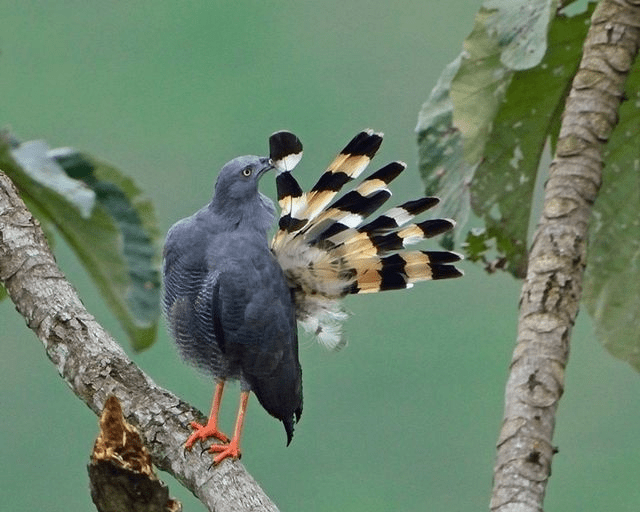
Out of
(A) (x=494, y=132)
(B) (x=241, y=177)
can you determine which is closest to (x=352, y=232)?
(B) (x=241, y=177)

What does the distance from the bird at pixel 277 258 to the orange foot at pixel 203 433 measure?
0.18 meters

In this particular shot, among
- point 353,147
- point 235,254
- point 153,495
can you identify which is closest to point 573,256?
point 353,147

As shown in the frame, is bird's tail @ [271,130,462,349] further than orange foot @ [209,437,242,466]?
Yes

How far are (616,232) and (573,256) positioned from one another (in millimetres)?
1044

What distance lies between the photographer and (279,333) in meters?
2.88

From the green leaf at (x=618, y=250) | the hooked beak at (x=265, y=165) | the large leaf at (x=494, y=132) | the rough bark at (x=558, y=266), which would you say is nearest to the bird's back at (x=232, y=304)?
the hooked beak at (x=265, y=165)

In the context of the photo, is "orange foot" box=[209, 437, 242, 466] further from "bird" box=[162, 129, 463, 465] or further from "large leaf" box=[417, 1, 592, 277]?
"large leaf" box=[417, 1, 592, 277]

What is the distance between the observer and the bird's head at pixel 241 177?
2.90 meters

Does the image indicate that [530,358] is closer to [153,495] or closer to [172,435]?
[172,435]

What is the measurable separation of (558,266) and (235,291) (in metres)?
0.81

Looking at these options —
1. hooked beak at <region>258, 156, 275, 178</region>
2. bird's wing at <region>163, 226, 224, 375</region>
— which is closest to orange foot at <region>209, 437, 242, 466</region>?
bird's wing at <region>163, 226, 224, 375</region>

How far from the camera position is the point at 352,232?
9.59 feet

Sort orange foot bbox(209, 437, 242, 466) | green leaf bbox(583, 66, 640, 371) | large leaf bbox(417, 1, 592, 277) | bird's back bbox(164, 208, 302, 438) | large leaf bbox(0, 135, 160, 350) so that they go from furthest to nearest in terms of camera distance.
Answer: large leaf bbox(0, 135, 160, 350) → green leaf bbox(583, 66, 640, 371) → large leaf bbox(417, 1, 592, 277) → bird's back bbox(164, 208, 302, 438) → orange foot bbox(209, 437, 242, 466)

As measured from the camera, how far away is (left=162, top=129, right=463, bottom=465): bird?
2.85 metres
